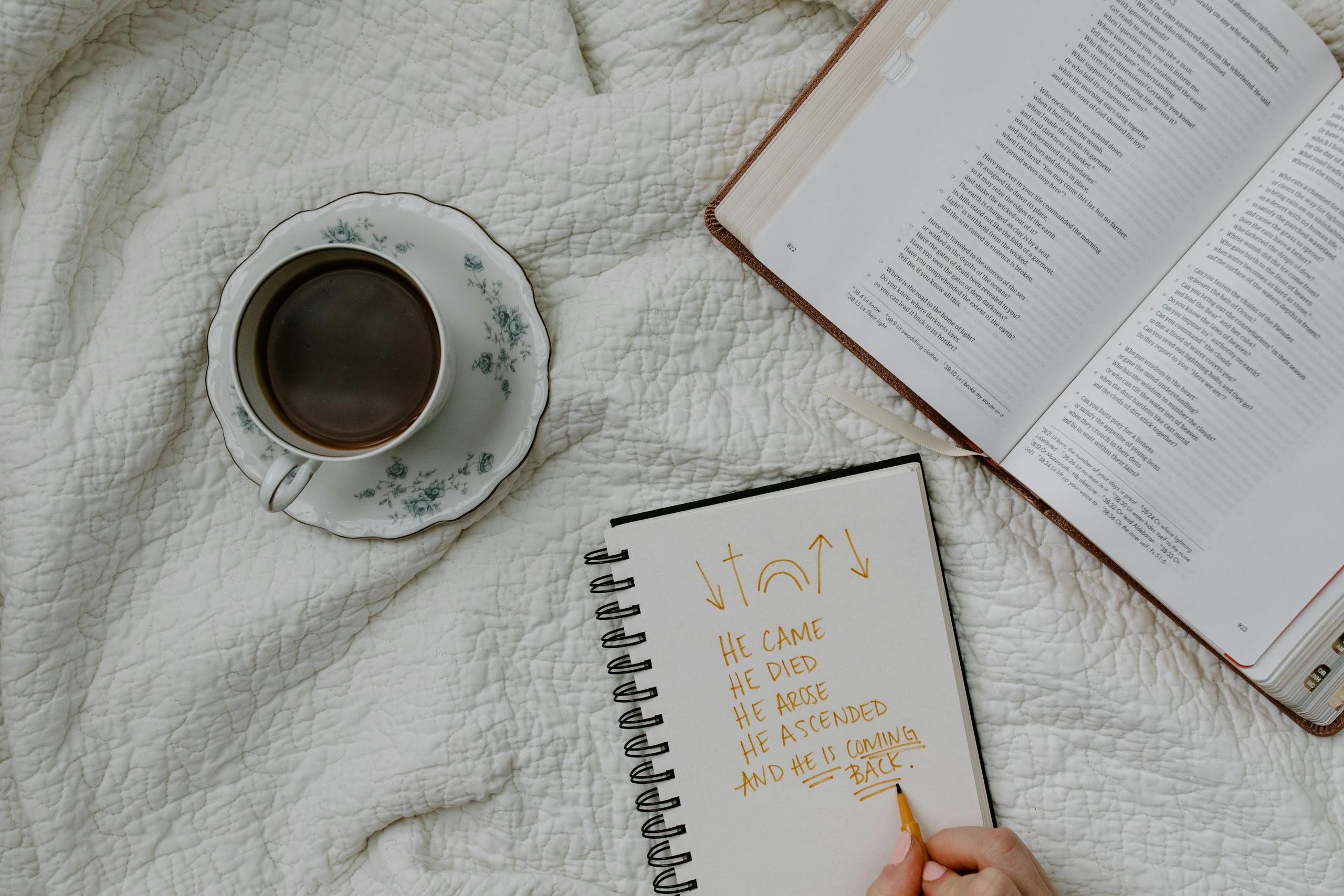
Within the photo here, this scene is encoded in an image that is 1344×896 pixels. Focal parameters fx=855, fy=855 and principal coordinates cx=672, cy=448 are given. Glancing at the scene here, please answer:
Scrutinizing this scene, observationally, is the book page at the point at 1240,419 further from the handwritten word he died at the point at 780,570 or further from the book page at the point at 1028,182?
the handwritten word he died at the point at 780,570

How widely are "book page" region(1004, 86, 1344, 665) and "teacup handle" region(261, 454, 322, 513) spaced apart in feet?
1.69

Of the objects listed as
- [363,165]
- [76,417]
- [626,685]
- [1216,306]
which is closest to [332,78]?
[363,165]

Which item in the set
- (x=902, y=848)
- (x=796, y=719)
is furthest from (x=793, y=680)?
(x=902, y=848)

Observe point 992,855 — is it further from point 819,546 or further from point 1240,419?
point 1240,419

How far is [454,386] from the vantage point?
1.99ft

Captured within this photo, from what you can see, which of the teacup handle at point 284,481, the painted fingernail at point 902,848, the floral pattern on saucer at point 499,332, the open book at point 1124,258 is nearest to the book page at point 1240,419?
the open book at point 1124,258

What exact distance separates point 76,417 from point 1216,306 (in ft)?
2.69

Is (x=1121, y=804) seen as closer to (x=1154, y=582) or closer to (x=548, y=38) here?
(x=1154, y=582)

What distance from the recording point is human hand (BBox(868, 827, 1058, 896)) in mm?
560

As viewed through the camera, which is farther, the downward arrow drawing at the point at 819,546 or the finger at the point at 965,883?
the downward arrow drawing at the point at 819,546

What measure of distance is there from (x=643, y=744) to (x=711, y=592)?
13cm

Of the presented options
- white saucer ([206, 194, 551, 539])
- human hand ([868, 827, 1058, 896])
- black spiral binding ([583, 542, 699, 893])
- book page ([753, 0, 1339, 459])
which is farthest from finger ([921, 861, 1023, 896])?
white saucer ([206, 194, 551, 539])

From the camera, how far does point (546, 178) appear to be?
642mm

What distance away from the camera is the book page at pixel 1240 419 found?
57 cm
